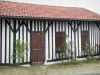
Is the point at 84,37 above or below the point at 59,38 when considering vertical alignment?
above

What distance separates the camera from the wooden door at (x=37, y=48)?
19297mm

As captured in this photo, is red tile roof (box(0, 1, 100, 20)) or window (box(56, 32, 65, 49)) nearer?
red tile roof (box(0, 1, 100, 20))

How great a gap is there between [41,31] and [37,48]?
118 centimetres

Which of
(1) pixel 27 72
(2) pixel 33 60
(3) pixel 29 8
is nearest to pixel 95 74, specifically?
(1) pixel 27 72

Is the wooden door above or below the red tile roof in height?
below

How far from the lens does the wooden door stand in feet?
63.3

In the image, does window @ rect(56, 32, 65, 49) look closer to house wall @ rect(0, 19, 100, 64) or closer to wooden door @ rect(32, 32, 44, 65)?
house wall @ rect(0, 19, 100, 64)

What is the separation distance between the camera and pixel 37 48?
19516 mm

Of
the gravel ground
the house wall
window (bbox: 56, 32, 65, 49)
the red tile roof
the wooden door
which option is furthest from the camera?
window (bbox: 56, 32, 65, 49)

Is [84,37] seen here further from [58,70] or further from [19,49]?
[19,49]

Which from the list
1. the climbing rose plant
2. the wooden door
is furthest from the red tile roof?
the climbing rose plant

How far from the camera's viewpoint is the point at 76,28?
71.6 feet

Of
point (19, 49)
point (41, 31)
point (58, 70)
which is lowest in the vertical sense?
point (58, 70)

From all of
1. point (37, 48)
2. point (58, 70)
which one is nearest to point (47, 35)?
point (37, 48)
